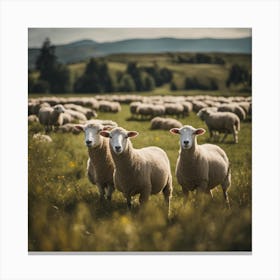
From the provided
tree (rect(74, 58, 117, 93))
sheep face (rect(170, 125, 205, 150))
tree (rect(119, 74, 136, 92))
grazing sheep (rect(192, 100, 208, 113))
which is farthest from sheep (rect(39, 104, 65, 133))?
grazing sheep (rect(192, 100, 208, 113))

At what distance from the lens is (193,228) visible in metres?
7.31

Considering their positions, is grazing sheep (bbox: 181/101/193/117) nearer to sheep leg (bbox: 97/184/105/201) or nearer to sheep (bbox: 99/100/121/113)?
sheep (bbox: 99/100/121/113)

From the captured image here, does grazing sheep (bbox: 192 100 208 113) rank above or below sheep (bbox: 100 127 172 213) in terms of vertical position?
above

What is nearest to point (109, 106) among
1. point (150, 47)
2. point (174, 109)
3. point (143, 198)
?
point (174, 109)

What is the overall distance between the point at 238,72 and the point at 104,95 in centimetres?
209

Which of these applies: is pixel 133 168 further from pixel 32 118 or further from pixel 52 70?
pixel 52 70

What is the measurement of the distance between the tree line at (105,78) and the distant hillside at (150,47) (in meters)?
0.13

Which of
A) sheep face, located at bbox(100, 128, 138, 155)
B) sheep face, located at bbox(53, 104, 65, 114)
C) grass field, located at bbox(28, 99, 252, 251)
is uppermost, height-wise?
sheep face, located at bbox(53, 104, 65, 114)

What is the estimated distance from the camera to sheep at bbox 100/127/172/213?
7035mm

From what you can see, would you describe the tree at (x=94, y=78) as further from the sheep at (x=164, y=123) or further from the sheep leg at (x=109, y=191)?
the sheep leg at (x=109, y=191)

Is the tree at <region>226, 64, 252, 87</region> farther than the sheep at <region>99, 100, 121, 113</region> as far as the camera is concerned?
No

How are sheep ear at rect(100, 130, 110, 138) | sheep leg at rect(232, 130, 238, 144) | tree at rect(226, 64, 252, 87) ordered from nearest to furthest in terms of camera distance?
1. sheep ear at rect(100, 130, 110, 138)
2. tree at rect(226, 64, 252, 87)
3. sheep leg at rect(232, 130, 238, 144)

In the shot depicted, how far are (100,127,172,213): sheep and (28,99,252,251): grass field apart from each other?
0.82 ft
